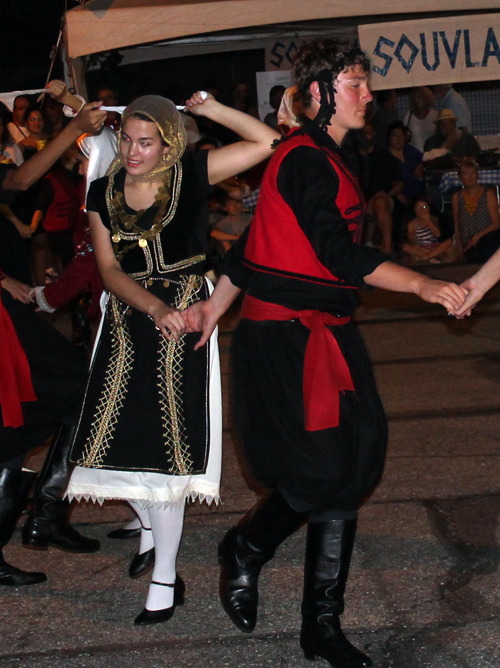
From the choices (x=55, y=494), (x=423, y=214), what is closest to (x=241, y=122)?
(x=55, y=494)

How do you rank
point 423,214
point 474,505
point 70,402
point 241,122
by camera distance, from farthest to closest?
point 423,214 → point 474,505 → point 70,402 → point 241,122

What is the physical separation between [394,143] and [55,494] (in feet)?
28.7

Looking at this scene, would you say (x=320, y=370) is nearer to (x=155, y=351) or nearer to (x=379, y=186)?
(x=155, y=351)

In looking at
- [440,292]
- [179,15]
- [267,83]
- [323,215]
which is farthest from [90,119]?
[267,83]

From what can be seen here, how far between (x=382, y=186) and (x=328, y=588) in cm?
893

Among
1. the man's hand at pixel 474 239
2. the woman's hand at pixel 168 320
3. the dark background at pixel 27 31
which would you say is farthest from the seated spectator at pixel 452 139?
the dark background at pixel 27 31

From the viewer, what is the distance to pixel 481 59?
27.2ft

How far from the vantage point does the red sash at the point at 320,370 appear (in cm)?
291

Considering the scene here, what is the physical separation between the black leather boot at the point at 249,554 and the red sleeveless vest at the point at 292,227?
76 cm

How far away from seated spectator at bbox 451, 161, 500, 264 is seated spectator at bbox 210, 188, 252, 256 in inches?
105

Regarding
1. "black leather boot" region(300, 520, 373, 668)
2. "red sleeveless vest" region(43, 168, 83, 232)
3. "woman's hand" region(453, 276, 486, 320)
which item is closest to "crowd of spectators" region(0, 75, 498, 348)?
"red sleeveless vest" region(43, 168, 83, 232)

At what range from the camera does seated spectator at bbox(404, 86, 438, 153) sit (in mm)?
12367

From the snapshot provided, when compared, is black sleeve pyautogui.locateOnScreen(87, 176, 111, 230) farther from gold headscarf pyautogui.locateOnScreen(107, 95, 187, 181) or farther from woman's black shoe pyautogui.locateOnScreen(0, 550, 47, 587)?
woman's black shoe pyautogui.locateOnScreen(0, 550, 47, 587)

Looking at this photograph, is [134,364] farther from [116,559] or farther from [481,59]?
[481,59]
